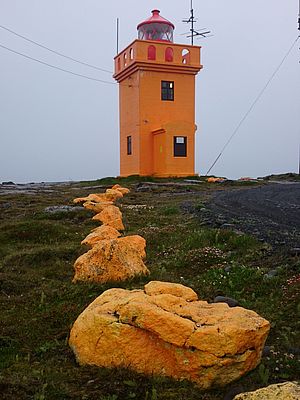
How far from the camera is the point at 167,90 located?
3183cm

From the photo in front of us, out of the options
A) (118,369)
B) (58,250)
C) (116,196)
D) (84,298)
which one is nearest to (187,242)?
(58,250)

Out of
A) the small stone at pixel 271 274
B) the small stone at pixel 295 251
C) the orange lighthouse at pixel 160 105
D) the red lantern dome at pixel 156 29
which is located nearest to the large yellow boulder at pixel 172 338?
the small stone at pixel 271 274

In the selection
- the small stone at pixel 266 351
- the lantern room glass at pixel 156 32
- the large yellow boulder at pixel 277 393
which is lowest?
the small stone at pixel 266 351

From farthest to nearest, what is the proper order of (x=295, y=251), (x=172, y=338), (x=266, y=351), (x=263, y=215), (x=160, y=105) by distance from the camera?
(x=160, y=105), (x=263, y=215), (x=295, y=251), (x=266, y=351), (x=172, y=338)

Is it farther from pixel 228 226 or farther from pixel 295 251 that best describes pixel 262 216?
pixel 295 251

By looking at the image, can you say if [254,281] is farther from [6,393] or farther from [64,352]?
[6,393]

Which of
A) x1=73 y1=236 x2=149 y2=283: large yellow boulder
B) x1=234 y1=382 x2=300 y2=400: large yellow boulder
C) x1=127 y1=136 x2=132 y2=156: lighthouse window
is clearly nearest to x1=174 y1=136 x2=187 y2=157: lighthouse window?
x1=127 y1=136 x2=132 y2=156: lighthouse window

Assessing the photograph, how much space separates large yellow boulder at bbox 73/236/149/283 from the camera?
6859 mm

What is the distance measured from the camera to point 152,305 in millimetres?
4371

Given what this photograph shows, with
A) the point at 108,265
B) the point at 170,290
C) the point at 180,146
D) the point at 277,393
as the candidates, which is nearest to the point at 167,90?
the point at 180,146

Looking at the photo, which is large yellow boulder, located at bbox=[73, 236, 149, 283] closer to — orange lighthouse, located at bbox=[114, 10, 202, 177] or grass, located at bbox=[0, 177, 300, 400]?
grass, located at bbox=[0, 177, 300, 400]

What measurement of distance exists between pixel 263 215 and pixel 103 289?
23.5 ft

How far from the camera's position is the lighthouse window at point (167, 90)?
31688 millimetres

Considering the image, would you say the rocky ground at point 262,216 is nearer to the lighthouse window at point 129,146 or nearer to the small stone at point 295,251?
the small stone at point 295,251
